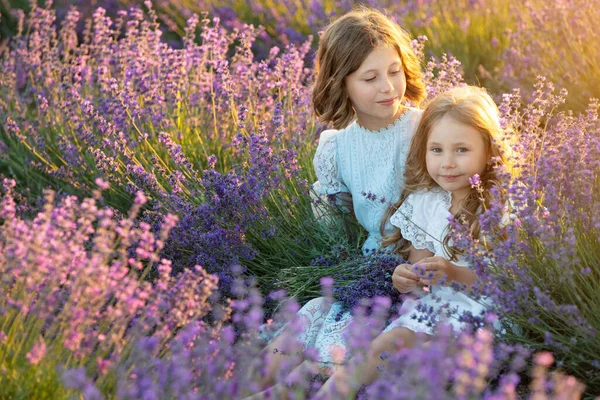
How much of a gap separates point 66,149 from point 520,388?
2406 mm

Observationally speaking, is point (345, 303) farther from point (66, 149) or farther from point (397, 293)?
point (66, 149)

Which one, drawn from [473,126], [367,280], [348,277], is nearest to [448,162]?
[473,126]

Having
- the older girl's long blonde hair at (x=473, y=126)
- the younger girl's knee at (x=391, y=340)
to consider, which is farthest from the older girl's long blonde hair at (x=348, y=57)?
the younger girl's knee at (x=391, y=340)

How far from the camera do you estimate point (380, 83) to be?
11.2ft

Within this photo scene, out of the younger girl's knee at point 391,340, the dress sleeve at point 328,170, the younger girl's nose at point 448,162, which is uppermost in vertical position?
the younger girl's nose at point 448,162

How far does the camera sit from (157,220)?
138 inches

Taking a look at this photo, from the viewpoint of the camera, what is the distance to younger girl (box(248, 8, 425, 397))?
11.3ft

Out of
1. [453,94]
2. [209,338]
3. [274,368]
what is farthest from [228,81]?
[209,338]

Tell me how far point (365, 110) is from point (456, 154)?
57 centimetres

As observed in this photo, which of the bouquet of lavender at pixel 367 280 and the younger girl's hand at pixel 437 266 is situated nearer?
the younger girl's hand at pixel 437 266

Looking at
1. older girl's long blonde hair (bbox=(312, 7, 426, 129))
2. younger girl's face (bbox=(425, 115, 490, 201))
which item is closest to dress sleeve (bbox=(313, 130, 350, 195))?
older girl's long blonde hair (bbox=(312, 7, 426, 129))

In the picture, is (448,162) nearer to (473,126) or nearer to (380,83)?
(473,126)

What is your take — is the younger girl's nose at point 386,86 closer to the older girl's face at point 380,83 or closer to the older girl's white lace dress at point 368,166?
the older girl's face at point 380,83

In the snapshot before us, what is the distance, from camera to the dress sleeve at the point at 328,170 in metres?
3.69
